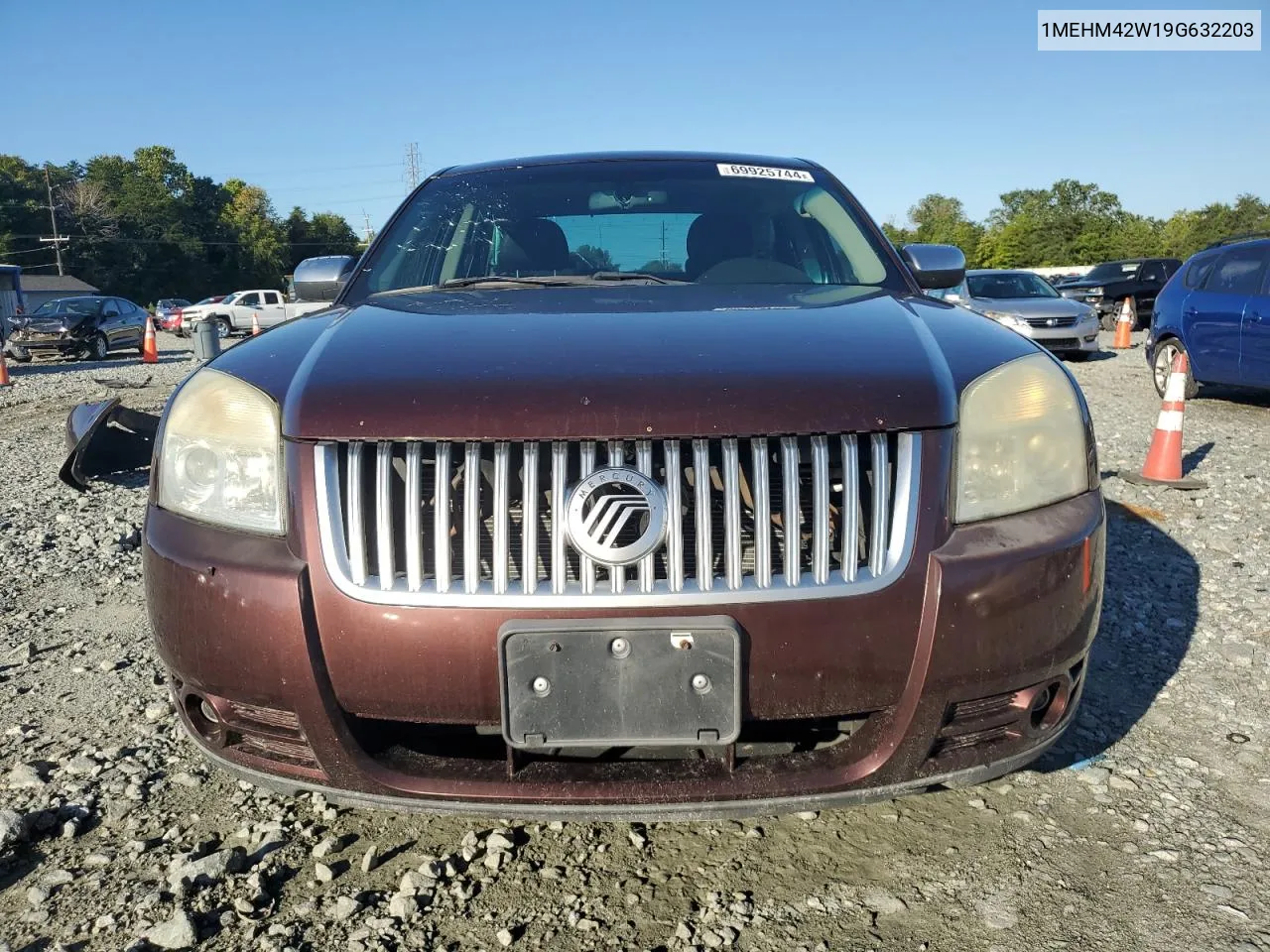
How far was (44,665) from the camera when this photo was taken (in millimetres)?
3111

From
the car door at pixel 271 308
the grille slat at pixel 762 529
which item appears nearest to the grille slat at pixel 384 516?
the grille slat at pixel 762 529

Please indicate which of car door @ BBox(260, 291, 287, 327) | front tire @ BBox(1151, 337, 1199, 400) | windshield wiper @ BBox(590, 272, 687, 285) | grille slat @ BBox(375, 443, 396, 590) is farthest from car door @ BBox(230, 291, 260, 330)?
grille slat @ BBox(375, 443, 396, 590)

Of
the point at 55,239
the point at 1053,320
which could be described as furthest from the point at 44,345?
the point at 55,239

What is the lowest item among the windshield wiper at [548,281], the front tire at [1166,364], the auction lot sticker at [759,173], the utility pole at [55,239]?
the front tire at [1166,364]

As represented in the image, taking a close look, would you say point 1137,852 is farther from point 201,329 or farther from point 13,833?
point 201,329

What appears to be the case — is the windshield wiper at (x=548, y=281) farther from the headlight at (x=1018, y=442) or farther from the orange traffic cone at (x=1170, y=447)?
the orange traffic cone at (x=1170, y=447)

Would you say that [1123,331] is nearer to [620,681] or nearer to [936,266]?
[936,266]

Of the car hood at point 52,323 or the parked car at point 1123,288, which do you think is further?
the parked car at point 1123,288

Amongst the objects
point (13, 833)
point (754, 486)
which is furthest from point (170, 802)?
point (754, 486)

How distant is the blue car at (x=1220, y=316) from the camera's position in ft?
27.6

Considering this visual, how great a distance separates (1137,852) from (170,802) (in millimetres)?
2215

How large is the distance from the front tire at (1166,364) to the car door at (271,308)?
2695cm

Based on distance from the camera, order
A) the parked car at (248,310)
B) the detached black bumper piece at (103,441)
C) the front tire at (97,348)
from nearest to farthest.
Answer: the detached black bumper piece at (103,441) < the front tire at (97,348) < the parked car at (248,310)

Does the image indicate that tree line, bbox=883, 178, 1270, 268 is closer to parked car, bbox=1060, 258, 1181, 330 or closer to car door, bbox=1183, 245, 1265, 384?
parked car, bbox=1060, 258, 1181, 330
